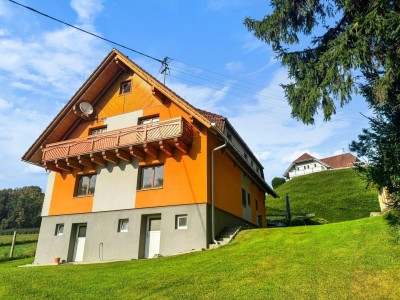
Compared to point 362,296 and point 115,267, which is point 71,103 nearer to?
point 115,267

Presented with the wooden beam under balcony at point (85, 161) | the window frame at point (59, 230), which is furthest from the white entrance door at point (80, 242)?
the wooden beam under balcony at point (85, 161)

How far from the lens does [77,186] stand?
836 inches

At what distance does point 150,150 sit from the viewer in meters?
18.0

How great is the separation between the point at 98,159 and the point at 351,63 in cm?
1485

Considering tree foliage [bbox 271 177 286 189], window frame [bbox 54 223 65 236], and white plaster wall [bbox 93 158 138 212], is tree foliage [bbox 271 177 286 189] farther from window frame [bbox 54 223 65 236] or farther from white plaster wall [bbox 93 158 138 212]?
window frame [bbox 54 223 65 236]

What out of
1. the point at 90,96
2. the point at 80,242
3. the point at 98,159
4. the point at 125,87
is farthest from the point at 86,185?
the point at 125,87

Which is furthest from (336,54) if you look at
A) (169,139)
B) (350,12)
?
(169,139)

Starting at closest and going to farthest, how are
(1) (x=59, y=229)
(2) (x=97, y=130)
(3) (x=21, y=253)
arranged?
(1) (x=59, y=229)
(2) (x=97, y=130)
(3) (x=21, y=253)

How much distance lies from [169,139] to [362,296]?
37.9ft

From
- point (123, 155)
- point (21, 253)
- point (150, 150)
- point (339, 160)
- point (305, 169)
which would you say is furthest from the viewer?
point (305, 169)

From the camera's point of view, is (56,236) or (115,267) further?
(56,236)

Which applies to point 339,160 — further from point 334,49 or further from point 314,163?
point 334,49

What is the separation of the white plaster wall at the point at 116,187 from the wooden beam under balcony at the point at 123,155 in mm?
326

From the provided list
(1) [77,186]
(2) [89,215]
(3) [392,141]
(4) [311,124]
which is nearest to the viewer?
(3) [392,141]
